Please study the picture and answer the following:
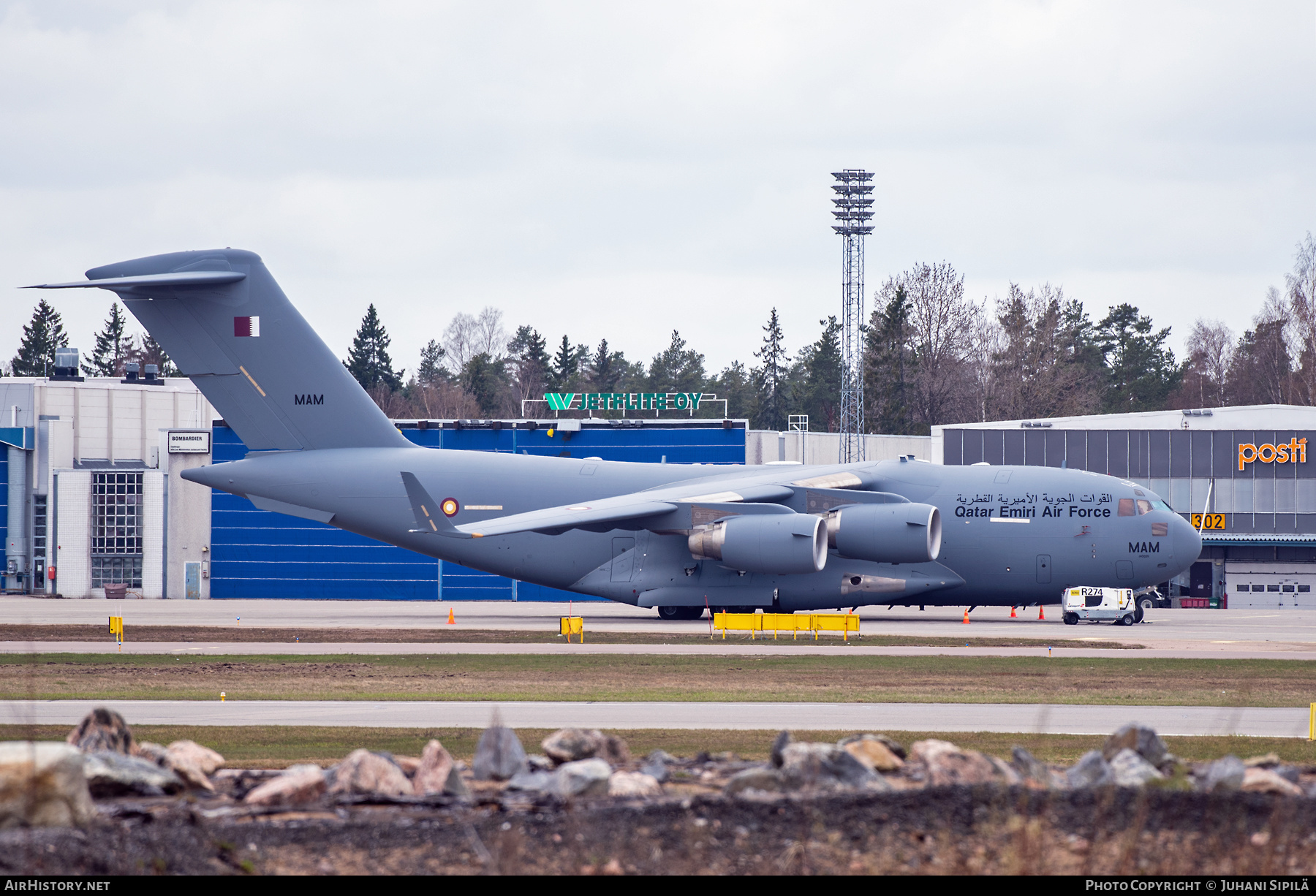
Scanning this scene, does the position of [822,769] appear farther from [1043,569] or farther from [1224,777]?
[1043,569]

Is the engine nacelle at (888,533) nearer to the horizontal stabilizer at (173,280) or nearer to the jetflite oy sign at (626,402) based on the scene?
the horizontal stabilizer at (173,280)

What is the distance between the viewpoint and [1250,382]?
92.0 metres

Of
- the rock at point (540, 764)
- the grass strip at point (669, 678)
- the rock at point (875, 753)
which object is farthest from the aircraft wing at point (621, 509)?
the rock at point (875, 753)

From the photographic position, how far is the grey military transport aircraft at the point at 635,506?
33750 millimetres

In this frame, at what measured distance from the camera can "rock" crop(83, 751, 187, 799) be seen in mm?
9531

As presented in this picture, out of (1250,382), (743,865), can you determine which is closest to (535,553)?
(743,865)

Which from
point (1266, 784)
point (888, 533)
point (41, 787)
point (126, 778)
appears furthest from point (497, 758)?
point (888, 533)

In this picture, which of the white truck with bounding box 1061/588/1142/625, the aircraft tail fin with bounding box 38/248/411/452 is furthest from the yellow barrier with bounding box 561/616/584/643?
the white truck with bounding box 1061/588/1142/625

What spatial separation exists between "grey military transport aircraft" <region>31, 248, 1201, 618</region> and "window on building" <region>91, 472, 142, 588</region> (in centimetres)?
2475

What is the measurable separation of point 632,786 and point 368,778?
6.43 feet

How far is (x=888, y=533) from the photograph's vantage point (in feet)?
109

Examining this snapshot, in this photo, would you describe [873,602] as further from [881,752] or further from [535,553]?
[881,752]

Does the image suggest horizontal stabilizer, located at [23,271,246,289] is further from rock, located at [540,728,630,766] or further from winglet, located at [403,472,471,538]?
rock, located at [540,728,630,766]
